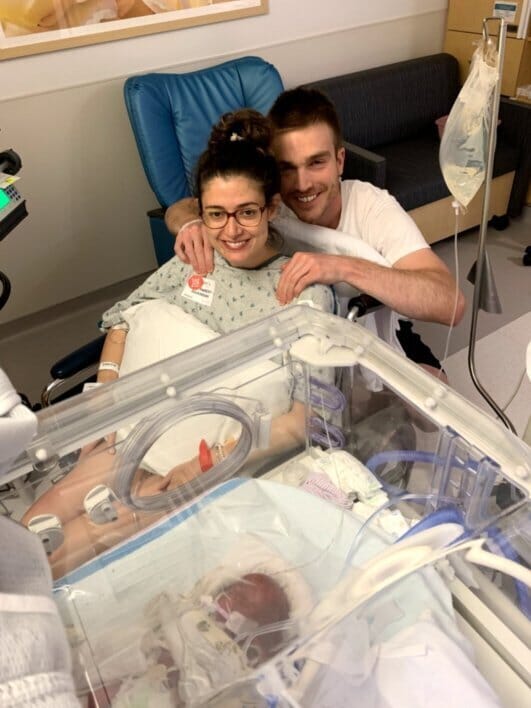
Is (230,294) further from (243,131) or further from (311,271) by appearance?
(243,131)

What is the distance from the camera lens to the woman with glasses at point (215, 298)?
3.31 feet

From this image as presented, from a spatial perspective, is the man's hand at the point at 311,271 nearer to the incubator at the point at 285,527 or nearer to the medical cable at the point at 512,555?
the incubator at the point at 285,527

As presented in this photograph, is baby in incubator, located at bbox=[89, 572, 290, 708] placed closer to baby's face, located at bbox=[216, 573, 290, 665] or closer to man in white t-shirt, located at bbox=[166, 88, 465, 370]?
baby's face, located at bbox=[216, 573, 290, 665]

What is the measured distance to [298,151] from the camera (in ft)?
5.11

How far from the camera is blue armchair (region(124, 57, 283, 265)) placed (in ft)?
7.82

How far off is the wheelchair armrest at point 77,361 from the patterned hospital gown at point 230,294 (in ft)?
0.75

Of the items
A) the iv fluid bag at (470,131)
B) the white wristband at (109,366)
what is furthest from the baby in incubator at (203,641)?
the iv fluid bag at (470,131)

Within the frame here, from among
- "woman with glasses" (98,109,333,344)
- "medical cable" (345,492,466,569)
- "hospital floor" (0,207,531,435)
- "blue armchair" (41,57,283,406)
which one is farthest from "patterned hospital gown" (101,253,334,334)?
"hospital floor" (0,207,531,435)

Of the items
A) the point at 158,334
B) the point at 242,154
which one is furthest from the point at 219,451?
the point at 242,154

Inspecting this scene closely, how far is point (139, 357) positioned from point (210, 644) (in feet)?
2.59

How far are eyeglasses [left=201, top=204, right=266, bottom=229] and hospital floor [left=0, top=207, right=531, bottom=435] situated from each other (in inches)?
52.3

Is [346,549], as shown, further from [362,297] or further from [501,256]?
[501,256]

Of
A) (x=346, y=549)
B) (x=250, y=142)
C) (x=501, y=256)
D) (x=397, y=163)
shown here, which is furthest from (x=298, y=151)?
(x=501, y=256)

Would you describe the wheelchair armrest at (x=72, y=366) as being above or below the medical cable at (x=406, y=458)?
below
